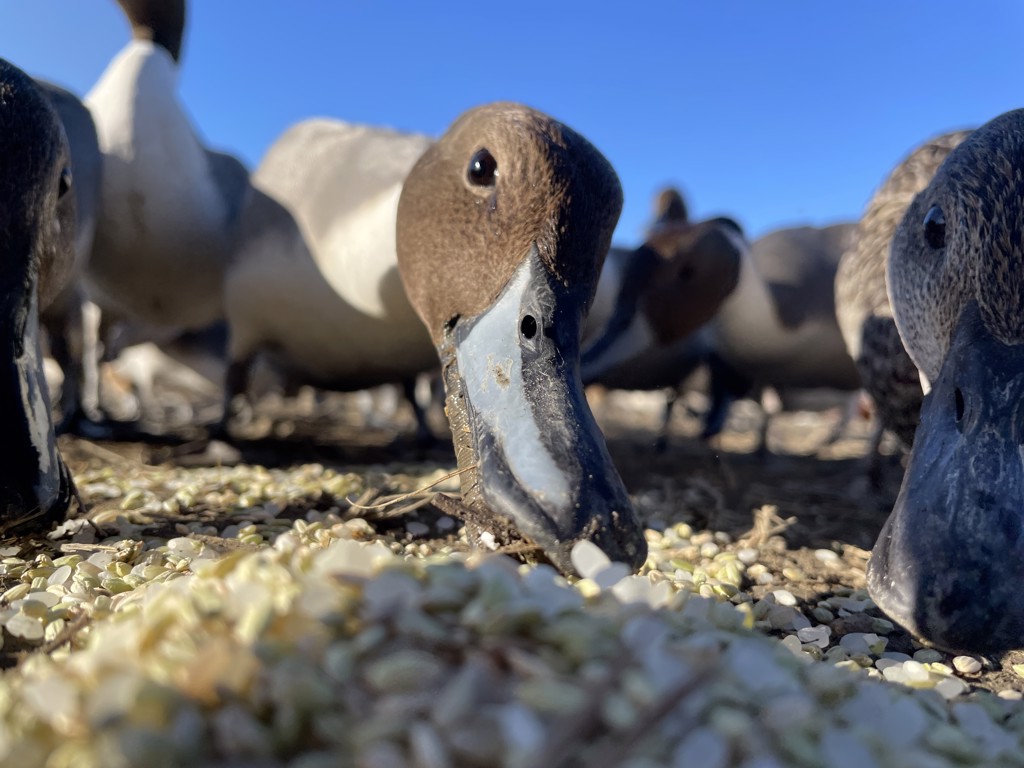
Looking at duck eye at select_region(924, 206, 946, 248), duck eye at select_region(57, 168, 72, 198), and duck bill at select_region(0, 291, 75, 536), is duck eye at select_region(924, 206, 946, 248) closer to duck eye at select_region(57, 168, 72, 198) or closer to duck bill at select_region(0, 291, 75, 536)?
duck bill at select_region(0, 291, 75, 536)

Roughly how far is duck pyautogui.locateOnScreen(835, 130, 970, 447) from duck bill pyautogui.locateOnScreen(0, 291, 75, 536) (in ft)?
5.09

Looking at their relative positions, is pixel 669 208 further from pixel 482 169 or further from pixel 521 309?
pixel 521 309

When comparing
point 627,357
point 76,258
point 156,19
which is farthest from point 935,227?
point 156,19

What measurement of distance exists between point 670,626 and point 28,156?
122cm

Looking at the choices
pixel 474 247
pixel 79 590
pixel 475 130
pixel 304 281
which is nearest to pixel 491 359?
pixel 474 247

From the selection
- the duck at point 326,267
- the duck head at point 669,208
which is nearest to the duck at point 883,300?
the duck at point 326,267

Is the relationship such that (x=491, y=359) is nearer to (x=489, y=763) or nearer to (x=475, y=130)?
(x=475, y=130)

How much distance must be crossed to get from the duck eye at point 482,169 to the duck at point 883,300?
0.89 metres

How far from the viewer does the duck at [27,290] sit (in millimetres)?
1010

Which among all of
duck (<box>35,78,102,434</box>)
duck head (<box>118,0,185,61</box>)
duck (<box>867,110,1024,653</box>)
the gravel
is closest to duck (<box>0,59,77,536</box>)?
the gravel

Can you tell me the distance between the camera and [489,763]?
0.50 m

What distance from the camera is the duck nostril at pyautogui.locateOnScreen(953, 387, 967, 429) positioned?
103cm

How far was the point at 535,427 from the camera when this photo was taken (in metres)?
1.04

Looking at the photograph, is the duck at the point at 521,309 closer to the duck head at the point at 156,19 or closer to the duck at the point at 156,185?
the duck at the point at 156,185
